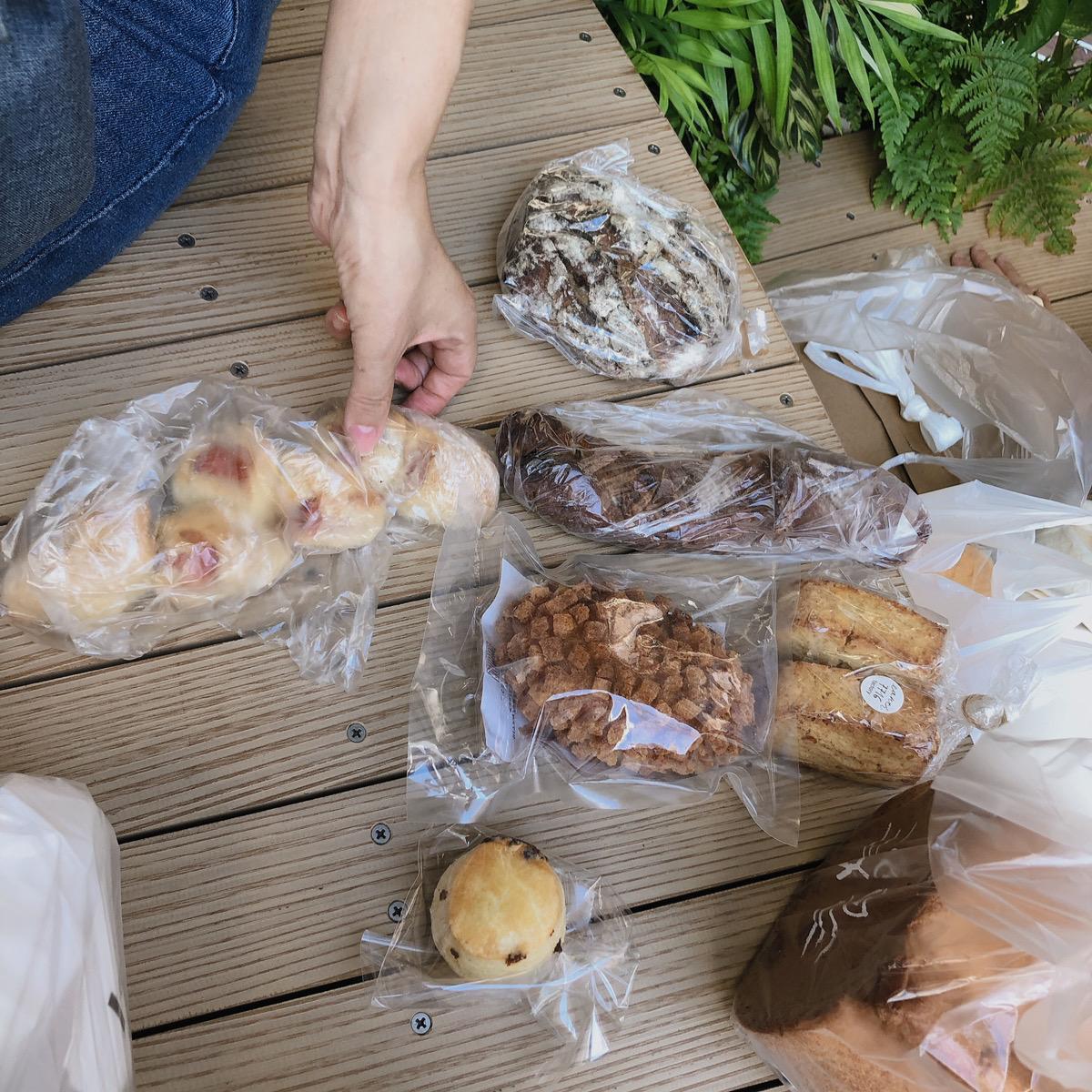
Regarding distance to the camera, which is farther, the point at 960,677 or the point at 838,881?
the point at 960,677

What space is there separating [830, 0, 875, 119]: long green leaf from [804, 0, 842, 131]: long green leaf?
0.03 m

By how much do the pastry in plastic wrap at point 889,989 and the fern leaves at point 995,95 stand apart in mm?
1460

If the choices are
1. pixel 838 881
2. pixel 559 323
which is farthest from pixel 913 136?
pixel 838 881

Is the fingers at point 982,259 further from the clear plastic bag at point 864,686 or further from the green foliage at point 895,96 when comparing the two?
the clear plastic bag at point 864,686

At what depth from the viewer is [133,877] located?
2.75 ft

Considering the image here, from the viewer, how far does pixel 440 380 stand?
1.03 metres

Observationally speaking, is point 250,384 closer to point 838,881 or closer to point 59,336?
point 59,336

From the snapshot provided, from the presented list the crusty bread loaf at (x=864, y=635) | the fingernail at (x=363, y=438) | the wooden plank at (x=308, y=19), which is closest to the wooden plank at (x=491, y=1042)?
the crusty bread loaf at (x=864, y=635)

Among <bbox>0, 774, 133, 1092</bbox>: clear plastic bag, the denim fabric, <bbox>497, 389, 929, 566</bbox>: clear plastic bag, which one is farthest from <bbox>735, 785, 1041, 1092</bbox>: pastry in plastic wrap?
the denim fabric

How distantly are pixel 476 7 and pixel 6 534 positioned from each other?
1.01 meters

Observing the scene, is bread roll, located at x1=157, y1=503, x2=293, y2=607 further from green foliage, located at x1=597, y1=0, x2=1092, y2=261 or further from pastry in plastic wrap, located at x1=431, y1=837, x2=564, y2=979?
green foliage, located at x1=597, y1=0, x2=1092, y2=261

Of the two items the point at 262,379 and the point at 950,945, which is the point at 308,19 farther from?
the point at 950,945

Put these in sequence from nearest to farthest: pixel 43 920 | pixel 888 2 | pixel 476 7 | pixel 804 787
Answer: pixel 43 920 → pixel 804 787 → pixel 476 7 → pixel 888 2

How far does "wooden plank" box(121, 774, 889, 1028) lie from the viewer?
2.68 ft
